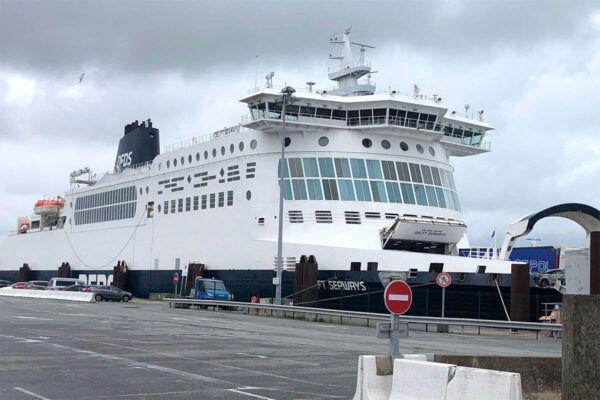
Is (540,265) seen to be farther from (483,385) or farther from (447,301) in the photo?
(483,385)

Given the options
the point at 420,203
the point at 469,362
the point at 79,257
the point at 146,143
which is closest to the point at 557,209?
the point at 420,203

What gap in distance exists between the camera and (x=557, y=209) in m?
33.8

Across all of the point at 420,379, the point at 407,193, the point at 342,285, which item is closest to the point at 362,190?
the point at 407,193

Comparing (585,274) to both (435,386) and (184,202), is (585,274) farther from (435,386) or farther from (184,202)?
(184,202)

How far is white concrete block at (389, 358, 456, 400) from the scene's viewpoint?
25.9 feet

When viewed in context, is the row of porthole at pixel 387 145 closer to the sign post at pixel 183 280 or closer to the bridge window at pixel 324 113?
the bridge window at pixel 324 113

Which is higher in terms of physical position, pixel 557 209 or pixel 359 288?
pixel 557 209

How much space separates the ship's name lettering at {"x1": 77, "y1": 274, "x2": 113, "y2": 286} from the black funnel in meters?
8.72

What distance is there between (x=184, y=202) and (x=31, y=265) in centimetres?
3084

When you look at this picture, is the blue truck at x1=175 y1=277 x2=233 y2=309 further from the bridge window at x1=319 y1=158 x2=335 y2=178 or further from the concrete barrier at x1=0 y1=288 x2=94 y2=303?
the bridge window at x1=319 y1=158 x2=335 y2=178

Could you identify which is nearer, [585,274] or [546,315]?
[585,274]

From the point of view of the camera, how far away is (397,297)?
1074 centimetres

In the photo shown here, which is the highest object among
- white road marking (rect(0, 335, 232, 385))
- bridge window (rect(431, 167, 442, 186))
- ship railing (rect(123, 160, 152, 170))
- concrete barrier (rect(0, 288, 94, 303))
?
ship railing (rect(123, 160, 152, 170))

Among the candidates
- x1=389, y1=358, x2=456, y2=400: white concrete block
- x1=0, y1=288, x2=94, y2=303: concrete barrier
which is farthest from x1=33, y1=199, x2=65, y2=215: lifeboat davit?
x1=389, y1=358, x2=456, y2=400: white concrete block
